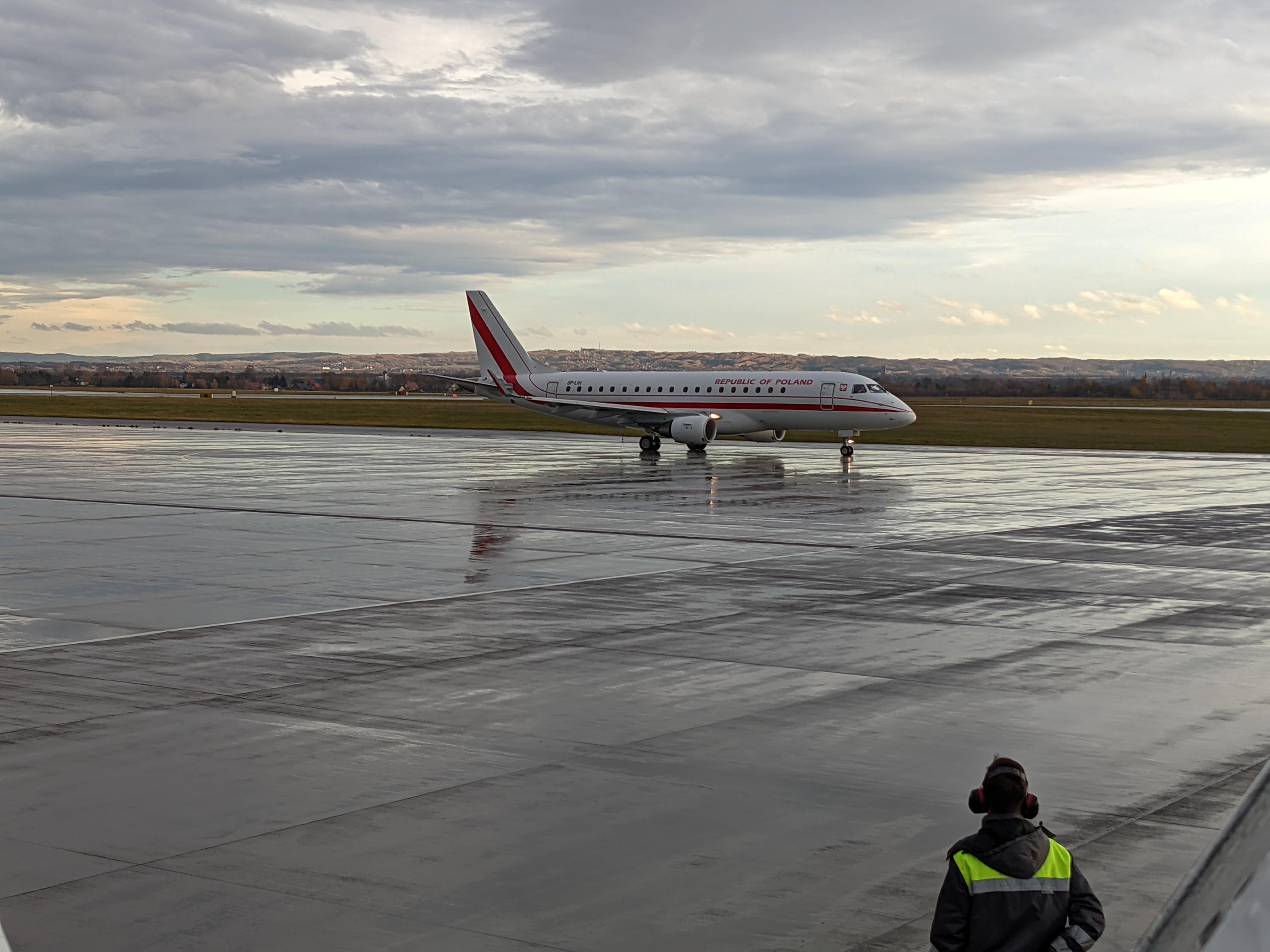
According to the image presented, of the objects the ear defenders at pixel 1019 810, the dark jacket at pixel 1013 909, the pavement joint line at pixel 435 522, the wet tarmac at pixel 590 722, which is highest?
the ear defenders at pixel 1019 810

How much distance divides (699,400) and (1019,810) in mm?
45267

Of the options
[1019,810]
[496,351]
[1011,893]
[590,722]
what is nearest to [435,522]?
[590,722]

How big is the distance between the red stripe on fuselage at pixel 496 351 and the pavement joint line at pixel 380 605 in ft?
119

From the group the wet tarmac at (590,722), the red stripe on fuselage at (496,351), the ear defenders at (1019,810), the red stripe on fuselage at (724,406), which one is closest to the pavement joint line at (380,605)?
the wet tarmac at (590,722)

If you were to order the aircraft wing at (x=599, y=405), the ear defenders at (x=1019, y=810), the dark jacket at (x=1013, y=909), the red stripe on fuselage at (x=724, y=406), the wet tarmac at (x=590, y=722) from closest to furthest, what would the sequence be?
the dark jacket at (x=1013, y=909), the ear defenders at (x=1019, y=810), the wet tarmac at (x=590, y=722), the red stripe on fuselage at (x=724, y=406), the aircraft wing at (x=599, y=405)

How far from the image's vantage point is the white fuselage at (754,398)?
46.8 metres

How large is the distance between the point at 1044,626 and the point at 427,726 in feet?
27.0

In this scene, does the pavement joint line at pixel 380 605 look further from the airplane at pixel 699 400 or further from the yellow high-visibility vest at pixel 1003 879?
the airplane at pixel 699 400

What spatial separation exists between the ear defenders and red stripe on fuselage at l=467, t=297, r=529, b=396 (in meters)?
52.3

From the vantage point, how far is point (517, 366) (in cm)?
5781

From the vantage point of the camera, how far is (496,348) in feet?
191

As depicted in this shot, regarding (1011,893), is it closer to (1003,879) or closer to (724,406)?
(1003,879)

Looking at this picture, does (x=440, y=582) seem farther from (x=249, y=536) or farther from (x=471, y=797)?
(x=471, y=797)

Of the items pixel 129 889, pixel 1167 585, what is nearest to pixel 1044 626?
pixel 1167 585
